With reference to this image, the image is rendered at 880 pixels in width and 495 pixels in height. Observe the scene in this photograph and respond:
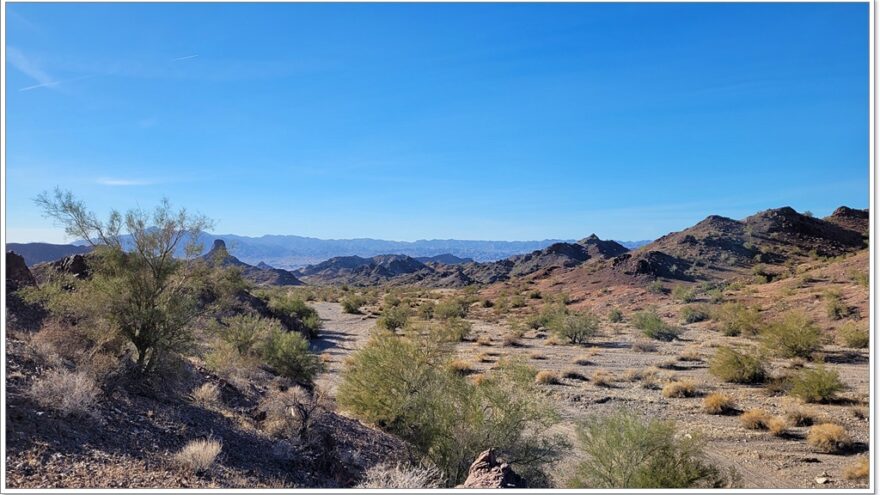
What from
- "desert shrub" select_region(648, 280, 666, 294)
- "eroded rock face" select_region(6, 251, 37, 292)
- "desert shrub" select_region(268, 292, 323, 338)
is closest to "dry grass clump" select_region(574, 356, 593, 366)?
"desert shrub" select_region(268, 292, 323, 338)

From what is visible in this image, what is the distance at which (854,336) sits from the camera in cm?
2555

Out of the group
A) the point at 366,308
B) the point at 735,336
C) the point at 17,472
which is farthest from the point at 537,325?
the point at 17,472

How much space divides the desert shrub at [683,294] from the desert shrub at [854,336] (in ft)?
Result: 74.8

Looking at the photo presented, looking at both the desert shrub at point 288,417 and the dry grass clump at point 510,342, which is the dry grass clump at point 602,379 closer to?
the dry grass clump at point 510,342

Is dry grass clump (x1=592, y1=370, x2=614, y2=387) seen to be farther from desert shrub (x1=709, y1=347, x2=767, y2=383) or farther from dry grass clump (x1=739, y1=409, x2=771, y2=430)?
dry grass clump (x1=739, y1=409, x2=771, y2=430)

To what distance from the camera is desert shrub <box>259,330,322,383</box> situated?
18250 mm

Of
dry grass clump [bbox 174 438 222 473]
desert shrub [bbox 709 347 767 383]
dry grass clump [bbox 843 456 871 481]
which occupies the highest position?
dry grass clump [bbox 174 438 222 473]

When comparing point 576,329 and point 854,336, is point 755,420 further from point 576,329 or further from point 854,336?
point 576,329

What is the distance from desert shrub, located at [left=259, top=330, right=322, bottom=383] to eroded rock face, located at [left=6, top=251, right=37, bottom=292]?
704 centimetres

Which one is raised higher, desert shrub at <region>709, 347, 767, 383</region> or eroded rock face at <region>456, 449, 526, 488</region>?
eroded rock face at <region>456, 449, 526, 488</region>

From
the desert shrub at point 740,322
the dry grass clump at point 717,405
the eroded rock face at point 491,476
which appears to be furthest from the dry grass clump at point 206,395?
the desert shrub at point 740,322

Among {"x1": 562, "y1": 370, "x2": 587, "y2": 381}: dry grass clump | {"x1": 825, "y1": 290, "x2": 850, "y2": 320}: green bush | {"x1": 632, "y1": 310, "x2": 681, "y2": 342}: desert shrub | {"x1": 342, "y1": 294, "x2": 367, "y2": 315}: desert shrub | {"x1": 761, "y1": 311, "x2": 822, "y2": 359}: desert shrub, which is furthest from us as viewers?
{"x1": 342, "y1": 294, "x2": 367, "y2": 315}: desert shrub

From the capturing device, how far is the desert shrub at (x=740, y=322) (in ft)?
108

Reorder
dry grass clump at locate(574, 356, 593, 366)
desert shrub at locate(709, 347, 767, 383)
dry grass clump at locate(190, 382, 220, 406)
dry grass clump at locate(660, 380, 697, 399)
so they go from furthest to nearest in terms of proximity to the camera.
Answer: dry grass clump at locate(574, 356, 593, 366) → desert shrub at locate(709, 347, 767, 383) → dry grass clump at locate(660, 380, 697, 399) → dry grass clump at locate(190, 382, 220, 406)
